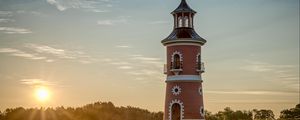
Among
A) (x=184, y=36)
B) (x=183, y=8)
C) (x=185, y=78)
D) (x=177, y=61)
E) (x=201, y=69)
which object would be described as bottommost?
(x=185, y=78)

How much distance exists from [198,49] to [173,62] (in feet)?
6.92

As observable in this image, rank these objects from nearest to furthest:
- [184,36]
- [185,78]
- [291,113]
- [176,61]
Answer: [185,78]
[184,36]
[176,61]
[291,113]

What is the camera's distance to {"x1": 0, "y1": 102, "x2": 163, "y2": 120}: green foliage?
249 ft

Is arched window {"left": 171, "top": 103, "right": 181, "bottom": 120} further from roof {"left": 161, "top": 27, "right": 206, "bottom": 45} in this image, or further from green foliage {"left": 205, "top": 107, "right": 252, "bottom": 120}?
green foliage {"left": 205, "top": 107, "right": 252, "bottom": 120}

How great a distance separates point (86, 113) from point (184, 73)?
1903 inches

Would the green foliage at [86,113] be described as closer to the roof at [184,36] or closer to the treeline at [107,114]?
the treeline at [107,114]

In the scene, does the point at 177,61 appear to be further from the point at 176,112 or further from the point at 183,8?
the point at 183,8

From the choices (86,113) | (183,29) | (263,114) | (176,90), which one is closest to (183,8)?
(183,29)

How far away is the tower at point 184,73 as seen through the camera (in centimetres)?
3459

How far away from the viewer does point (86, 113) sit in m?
81.0

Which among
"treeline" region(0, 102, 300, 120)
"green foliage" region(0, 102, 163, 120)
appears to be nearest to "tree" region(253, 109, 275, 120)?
"treeline" region(0, 102, 300, 120)

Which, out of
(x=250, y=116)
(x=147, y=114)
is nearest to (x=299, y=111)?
(x=250, y=116)

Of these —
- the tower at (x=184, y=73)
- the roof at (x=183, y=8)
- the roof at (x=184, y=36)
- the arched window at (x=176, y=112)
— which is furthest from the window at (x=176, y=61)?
the roof at (x=183, y=8)

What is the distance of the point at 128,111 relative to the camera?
84.2m
